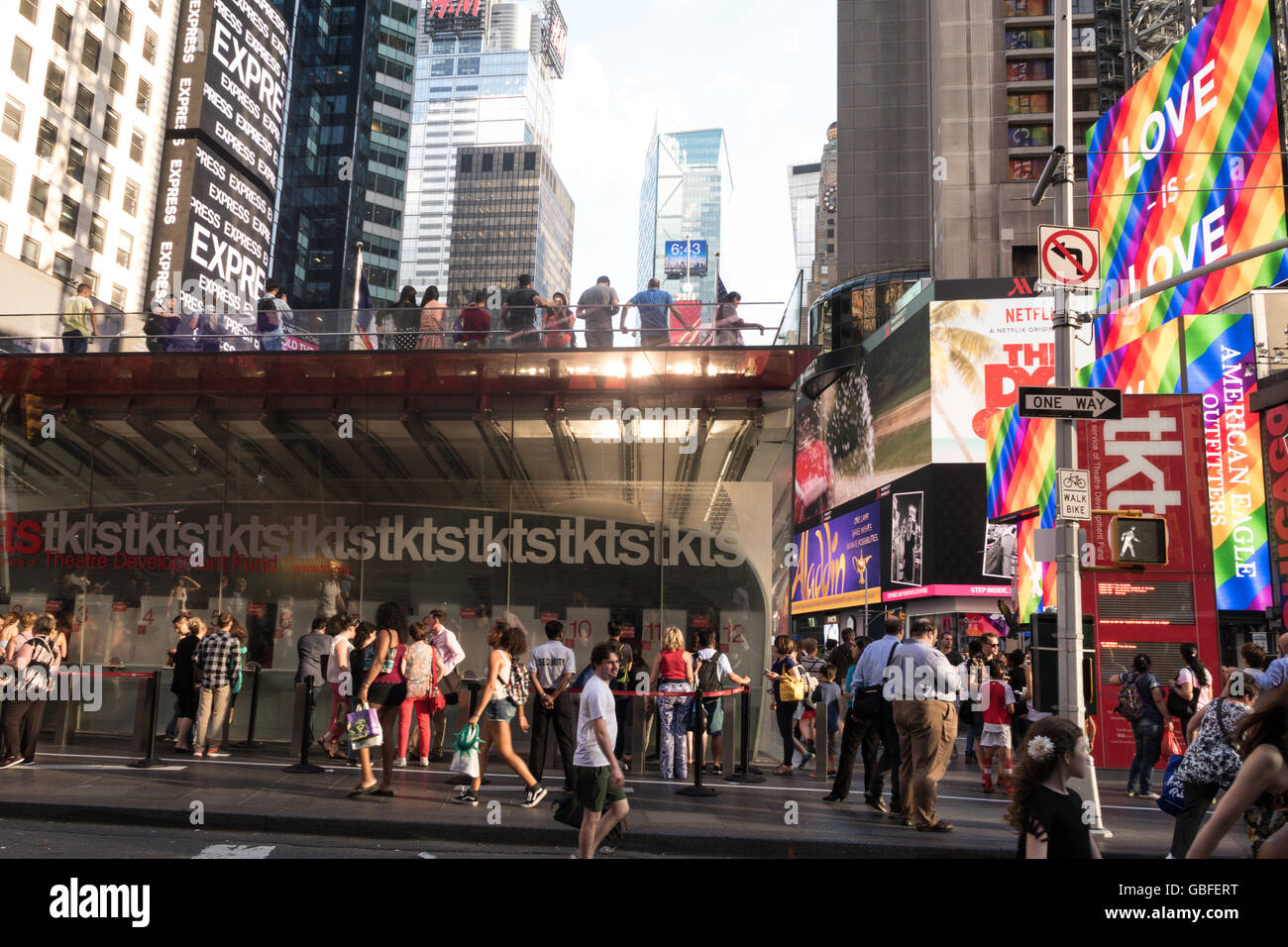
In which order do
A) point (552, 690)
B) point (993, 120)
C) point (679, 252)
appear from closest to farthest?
1. point (552, 690)
2. point (993, 120)
3. point (679, 252)

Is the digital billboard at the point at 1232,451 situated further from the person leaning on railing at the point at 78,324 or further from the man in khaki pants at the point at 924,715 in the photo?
the person leaning on railing at the point at 78,324

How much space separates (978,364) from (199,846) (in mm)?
42958

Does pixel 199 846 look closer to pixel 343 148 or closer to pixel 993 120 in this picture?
pixel 993 120

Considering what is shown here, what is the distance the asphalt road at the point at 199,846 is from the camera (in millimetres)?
7852

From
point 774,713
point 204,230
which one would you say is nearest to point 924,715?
point 774,713

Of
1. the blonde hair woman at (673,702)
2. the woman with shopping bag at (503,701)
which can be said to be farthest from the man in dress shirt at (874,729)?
the woman with shopping bag at (503,701)

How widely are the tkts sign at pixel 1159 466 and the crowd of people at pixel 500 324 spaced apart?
26.2ft

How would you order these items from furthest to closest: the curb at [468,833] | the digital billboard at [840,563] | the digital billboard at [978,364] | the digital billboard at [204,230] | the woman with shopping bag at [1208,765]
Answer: the digital billboard at [840,563], the digital billboard at [978,364], the digital billboard at [204,230], the curb at [468,833], the woman with shopping bag at [1208,765]

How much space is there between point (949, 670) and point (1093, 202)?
28.2 metres

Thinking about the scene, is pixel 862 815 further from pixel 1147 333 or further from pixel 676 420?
pixel 1147 333

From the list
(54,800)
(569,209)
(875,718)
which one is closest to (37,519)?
(54,800)

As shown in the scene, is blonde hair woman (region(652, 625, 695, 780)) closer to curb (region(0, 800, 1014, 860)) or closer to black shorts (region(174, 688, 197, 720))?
curb (region(0, 800, 1014, 860))

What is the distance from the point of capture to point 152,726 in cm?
1188

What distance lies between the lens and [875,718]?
10539 mm
